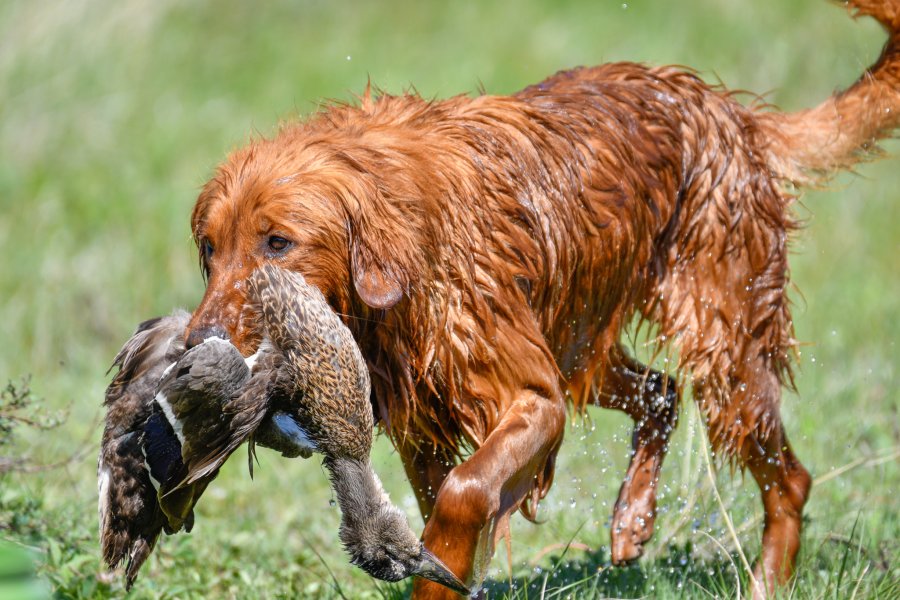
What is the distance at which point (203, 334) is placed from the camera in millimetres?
3473

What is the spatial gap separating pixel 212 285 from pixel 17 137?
555 centimetres

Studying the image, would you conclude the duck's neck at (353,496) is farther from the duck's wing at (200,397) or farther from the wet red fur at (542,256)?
the duck's wing at (200,397)

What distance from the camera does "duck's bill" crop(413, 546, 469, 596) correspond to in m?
3.61

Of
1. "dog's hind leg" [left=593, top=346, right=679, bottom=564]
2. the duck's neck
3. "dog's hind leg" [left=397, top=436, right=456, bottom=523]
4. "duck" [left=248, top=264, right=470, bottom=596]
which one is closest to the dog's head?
"duck" [left=248, top=264, right=470, bottom=596]

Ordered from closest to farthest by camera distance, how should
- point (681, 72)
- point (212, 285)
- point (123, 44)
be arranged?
1. point (212, 285)
2. point (681, 72)
3. point (123, 44)

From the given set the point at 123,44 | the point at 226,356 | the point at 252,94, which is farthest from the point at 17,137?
the point at 226,356

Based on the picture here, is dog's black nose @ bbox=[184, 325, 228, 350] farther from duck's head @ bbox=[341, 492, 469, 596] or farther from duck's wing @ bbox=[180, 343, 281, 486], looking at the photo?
duck's head @ bbox=[341, 492, 469, 596]

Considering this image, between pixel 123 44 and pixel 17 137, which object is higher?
pixel 123 44

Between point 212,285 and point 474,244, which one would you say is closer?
point 212,285

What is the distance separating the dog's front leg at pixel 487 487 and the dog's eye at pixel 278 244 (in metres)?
0.87

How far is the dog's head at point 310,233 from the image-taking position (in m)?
3.63

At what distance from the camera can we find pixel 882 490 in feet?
18.8

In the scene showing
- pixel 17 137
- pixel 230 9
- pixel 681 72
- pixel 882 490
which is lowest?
pixel 882 490

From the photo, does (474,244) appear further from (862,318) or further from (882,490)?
(862,318)
